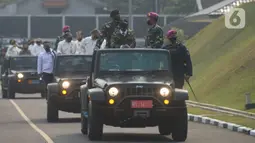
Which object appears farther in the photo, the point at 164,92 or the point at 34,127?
the point at 34,127

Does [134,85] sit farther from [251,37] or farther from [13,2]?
[13,2]

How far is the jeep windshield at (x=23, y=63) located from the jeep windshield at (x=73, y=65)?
45.9ft

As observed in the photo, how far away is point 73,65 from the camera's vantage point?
81.1 feet

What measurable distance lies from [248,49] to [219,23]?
11.3 m

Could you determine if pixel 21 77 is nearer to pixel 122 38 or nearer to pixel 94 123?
pixel 122 38

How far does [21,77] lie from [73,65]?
1373 centimetres

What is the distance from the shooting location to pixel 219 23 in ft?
150

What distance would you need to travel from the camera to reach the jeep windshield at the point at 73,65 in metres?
24.6

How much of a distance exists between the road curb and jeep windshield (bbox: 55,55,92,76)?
2801 mm

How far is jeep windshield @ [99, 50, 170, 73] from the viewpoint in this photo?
18625mm

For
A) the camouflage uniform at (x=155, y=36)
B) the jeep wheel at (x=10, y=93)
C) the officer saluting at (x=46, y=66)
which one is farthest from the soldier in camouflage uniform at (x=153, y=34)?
the jeep wheel at (x=10, y=93)

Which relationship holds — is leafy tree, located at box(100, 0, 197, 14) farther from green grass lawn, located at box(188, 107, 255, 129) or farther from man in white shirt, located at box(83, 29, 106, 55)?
green grass lawn, located at box(188, 107, 255, 129)

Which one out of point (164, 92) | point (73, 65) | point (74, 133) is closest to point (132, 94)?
point (164, 92)

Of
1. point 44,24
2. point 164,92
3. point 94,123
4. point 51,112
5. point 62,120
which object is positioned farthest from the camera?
point 44,24
